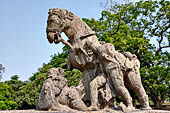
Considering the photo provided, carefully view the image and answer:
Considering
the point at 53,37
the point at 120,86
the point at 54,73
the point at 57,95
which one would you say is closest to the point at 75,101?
the point at 57,95

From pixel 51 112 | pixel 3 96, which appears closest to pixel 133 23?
pixel 3 96

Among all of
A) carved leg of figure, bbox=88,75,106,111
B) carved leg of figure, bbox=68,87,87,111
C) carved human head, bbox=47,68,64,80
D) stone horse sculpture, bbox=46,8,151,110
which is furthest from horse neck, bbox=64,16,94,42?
carved leg of figure, bbox=68,87,87,111

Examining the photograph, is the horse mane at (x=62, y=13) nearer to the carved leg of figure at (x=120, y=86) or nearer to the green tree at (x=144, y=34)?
the carved leg of figure at (x=120, y=86)

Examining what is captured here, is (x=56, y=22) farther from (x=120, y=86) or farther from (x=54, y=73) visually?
(x=120, y=86)

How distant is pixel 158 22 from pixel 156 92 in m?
5.89

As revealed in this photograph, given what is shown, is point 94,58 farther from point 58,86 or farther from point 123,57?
point 58,86

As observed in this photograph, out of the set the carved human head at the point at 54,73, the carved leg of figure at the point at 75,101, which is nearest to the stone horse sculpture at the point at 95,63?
the carved leg of figure at the point at 75,101

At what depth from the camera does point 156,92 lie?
16625mm

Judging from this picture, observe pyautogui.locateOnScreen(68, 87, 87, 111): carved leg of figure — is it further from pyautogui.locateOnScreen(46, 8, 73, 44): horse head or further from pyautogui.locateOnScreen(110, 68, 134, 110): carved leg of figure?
pyautogui.locateOnScreen(46, 8, 73, 44): horse head

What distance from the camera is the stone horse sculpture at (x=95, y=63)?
6.09 m

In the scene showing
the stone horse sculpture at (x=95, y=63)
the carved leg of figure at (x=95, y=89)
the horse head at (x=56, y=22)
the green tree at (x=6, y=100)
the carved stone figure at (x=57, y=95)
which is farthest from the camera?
the green tree at (x=6, y=100)

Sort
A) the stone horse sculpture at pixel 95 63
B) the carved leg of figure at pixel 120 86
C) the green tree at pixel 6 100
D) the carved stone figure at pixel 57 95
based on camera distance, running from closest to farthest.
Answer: the carved stone figure at pixel 57 95
the carved leg of figure at pixel 120 86
the stone horse sculpture at pixel 95 63
the green tree at pixel 6 100

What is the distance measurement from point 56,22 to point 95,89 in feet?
7.40

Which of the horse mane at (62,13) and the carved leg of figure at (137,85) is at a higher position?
the horse mane at (62,13)
